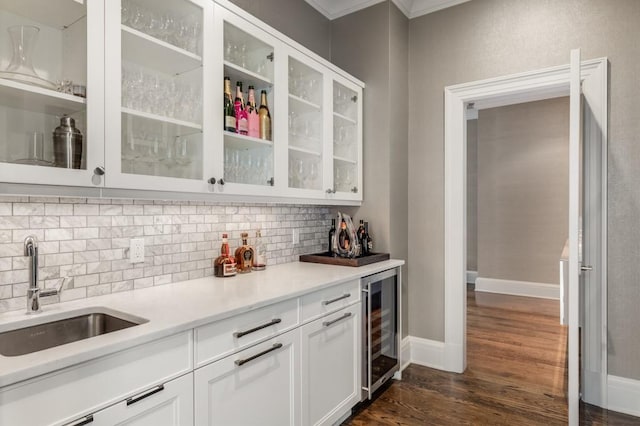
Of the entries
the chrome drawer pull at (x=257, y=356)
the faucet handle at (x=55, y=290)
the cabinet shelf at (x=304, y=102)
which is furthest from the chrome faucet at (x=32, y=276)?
the cabinet shelf at (x=304, y=102)

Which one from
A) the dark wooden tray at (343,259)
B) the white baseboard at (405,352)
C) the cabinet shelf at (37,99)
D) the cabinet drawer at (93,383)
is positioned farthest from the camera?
the white baseboard at (405,352)

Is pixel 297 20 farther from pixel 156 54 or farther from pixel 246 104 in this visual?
pixel 156 54

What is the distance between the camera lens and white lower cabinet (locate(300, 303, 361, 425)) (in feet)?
6.31

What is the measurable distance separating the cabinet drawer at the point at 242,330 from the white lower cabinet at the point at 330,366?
0.16 meters

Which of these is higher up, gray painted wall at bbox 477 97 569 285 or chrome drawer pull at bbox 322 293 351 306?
gray painted wall at bbox 477 97 569 285

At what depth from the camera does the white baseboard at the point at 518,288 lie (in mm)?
5340

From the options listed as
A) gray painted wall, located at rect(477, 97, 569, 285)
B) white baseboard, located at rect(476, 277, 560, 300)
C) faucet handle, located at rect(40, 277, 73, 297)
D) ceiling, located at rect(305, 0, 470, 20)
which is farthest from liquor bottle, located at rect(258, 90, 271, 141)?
white baseboard, located at rect(476, 277, 560, 300)

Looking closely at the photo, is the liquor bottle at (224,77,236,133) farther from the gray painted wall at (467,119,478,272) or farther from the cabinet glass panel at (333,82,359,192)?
the gray painted wall at (467,119,478,272)

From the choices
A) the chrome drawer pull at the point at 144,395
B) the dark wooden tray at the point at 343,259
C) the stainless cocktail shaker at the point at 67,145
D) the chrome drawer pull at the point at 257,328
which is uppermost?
the stainless cocktail shaker at the point at 67,145

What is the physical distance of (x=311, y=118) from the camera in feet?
8.50

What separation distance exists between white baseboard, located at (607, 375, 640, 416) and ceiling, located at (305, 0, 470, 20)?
2.94m

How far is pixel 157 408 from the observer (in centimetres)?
124

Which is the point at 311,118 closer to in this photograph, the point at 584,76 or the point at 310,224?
the point at 310,224

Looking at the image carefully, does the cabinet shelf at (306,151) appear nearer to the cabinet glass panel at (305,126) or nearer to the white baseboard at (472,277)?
the cabinet glass panel at (305,126)
